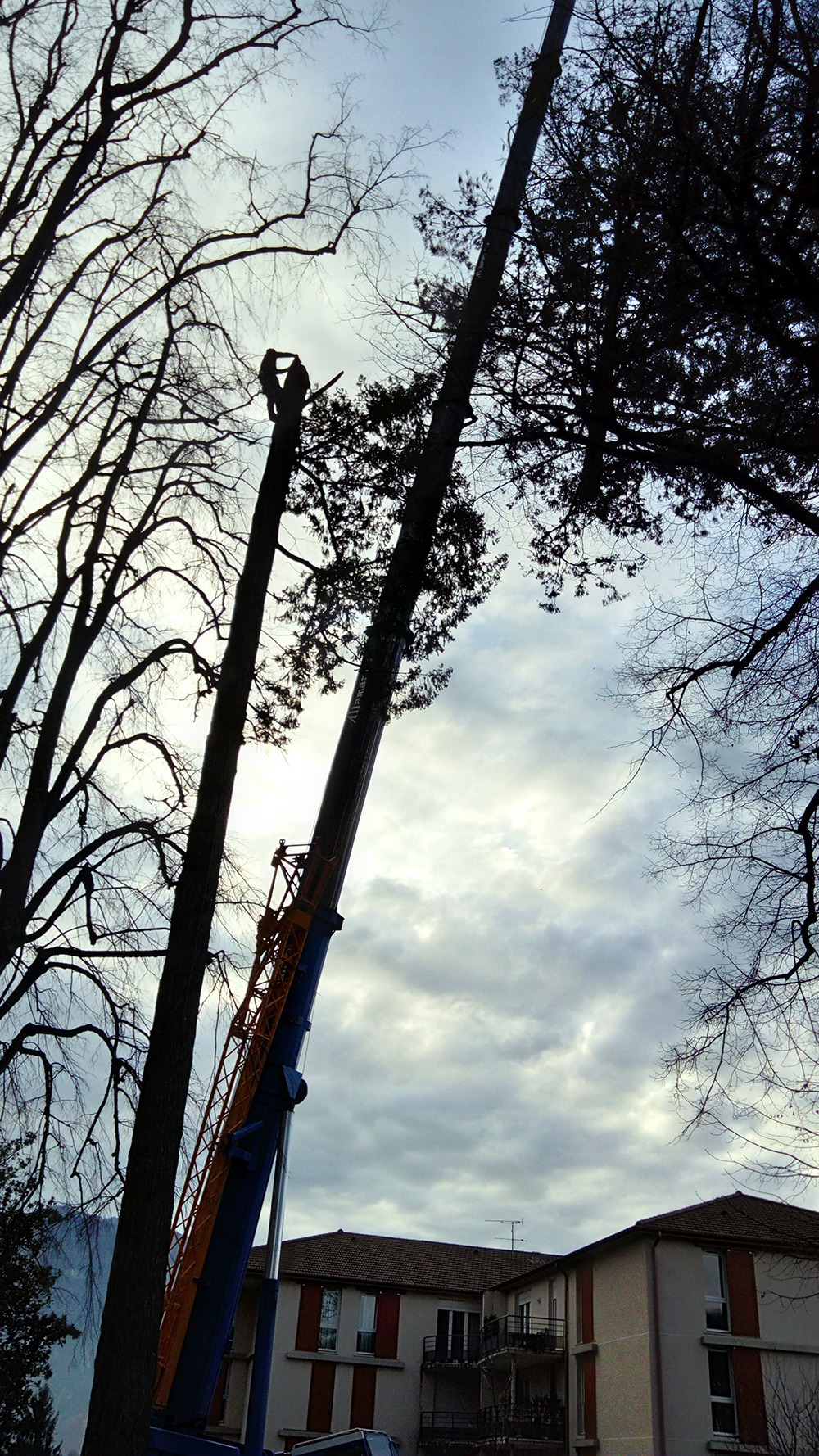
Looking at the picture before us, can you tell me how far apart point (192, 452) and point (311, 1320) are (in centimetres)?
3077

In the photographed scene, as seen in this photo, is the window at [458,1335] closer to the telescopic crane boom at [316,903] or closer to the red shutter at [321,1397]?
the red shutter at [321,1397]

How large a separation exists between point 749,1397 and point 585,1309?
5340mm

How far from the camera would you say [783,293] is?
6.21 metres

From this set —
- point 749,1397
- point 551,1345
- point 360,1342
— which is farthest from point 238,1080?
point 360,1342

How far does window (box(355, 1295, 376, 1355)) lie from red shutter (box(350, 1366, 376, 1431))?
52cm

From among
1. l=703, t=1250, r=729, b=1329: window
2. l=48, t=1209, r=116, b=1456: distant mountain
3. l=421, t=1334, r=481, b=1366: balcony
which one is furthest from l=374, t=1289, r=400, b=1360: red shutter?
l=48, t=1209, r=116, b=1456: distant mountain

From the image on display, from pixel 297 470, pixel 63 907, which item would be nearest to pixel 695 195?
pixel 297 470

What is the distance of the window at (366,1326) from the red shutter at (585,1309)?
8.43 metres

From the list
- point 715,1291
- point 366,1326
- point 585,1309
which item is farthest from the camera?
point 366,1326

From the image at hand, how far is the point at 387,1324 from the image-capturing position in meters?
35.1

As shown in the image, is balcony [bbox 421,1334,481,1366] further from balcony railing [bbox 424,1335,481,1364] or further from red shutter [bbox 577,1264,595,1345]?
red shutter [bbox 577,1264,595,1345]

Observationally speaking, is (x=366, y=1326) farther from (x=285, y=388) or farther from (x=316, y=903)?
(x=285, y=388)

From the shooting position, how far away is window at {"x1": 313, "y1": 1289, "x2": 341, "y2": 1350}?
33969 mm

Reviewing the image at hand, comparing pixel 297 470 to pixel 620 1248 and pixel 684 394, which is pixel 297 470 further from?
pixel 620 1248
